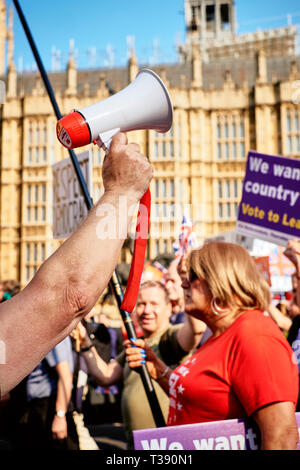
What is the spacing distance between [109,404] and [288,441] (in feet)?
14.6

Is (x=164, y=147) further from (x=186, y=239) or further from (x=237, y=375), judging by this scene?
(x=237, y=375)

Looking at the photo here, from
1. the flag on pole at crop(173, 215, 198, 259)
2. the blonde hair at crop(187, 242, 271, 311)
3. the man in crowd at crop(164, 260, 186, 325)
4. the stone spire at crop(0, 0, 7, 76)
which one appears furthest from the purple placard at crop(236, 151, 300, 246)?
the stone spire at crop(0, 0, 7, 76)

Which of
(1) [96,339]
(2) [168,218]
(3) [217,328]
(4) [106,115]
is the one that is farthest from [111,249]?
(2) [168,218]

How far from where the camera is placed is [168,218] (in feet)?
68.2

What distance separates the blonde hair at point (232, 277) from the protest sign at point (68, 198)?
1.55 m

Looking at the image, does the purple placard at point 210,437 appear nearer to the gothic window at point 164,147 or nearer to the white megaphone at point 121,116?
the white megaphone at point 121,116

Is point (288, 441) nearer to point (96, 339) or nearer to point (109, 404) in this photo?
point (96, 339)

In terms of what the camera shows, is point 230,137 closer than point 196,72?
Yes

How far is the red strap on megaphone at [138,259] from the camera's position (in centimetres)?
118

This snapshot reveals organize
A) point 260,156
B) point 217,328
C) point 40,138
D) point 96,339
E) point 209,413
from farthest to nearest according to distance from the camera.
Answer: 1. point 40,138
2. point 96,339
3. point 260,156
4. point 217,328
5. point 209,413

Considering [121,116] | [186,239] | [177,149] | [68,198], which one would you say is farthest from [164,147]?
[121,116]

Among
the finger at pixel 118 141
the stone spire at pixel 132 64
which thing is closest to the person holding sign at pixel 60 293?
the finger at pixel 118 141

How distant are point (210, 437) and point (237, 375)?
204mm

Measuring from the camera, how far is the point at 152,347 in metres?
3.01
